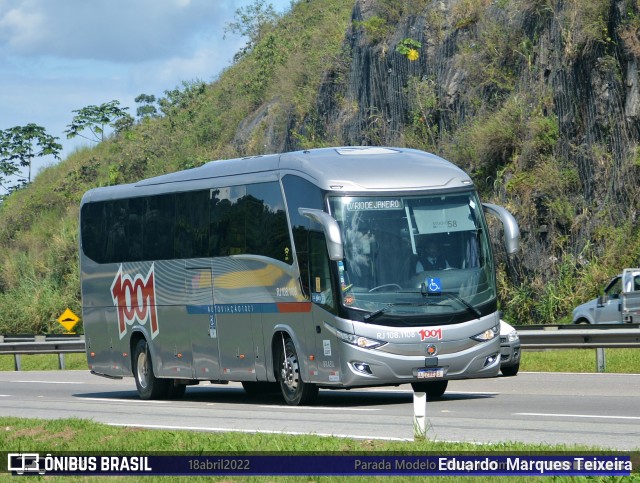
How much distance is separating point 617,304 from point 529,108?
7.34 m

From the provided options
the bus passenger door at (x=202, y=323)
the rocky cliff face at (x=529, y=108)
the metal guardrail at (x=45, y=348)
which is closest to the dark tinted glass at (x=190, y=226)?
the bus passenger door at (x=202, y=323)

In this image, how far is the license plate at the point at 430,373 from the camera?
56.8 feet

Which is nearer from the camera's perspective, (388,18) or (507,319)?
(507,319)

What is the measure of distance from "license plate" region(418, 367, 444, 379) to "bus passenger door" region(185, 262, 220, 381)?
14.7 ft

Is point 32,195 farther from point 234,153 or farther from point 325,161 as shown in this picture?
point 325,161

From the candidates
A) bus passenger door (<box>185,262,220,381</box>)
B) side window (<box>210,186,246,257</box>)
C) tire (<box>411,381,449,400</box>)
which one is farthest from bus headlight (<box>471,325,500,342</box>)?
bus passenger door (<box>185,262,220,381</box>)

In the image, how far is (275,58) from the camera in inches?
2420

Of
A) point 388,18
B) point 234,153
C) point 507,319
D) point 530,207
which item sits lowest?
point 507,319

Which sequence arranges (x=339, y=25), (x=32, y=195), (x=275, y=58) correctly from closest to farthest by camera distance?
(x=339, y=25) < (x=275, y=58) < (x=32, y=195)

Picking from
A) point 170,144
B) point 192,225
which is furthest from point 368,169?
point 170,144

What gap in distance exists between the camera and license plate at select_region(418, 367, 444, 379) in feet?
56.8

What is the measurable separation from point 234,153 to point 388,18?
1333cm

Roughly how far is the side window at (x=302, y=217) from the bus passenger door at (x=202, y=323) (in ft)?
8.93

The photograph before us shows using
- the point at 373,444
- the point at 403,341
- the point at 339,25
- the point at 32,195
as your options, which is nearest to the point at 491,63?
the point at 339,25
